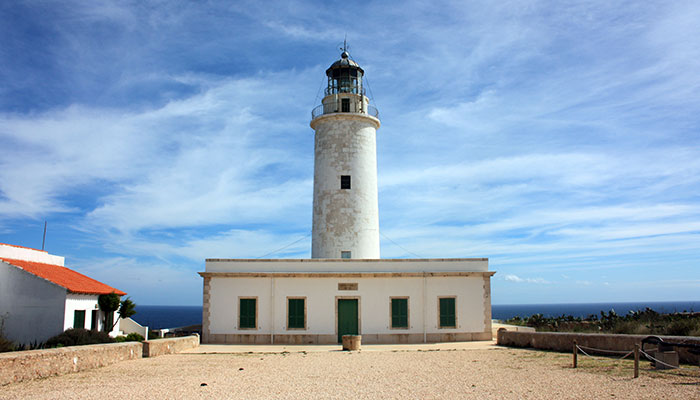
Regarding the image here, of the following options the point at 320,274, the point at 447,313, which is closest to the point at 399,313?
the point at 447,313

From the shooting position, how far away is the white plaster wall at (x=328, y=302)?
17781 mm

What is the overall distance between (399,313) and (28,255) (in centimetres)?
1220

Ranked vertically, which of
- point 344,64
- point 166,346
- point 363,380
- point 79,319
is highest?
point 344,64

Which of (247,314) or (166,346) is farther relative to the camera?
(247,314)

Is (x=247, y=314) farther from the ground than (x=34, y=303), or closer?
closer

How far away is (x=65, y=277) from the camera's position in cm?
1759

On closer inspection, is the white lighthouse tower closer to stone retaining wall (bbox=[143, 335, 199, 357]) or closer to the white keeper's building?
the white keeper's building

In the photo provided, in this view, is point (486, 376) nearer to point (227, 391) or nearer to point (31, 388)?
point (227, 391)

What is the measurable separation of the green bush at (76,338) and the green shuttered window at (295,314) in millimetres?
5442

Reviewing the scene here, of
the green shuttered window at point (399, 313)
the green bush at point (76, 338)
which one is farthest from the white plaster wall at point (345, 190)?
the green bush at point (76, 338)

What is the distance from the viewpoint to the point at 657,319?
18.6 meters

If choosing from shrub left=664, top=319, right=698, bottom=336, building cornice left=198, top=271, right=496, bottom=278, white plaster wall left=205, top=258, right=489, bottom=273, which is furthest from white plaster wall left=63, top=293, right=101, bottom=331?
shrub left=664, top=319, right=698, bottom=336

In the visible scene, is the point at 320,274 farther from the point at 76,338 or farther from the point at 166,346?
the point at 76,338

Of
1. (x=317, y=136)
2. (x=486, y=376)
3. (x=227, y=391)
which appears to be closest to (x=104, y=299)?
(x=317, y=136)
